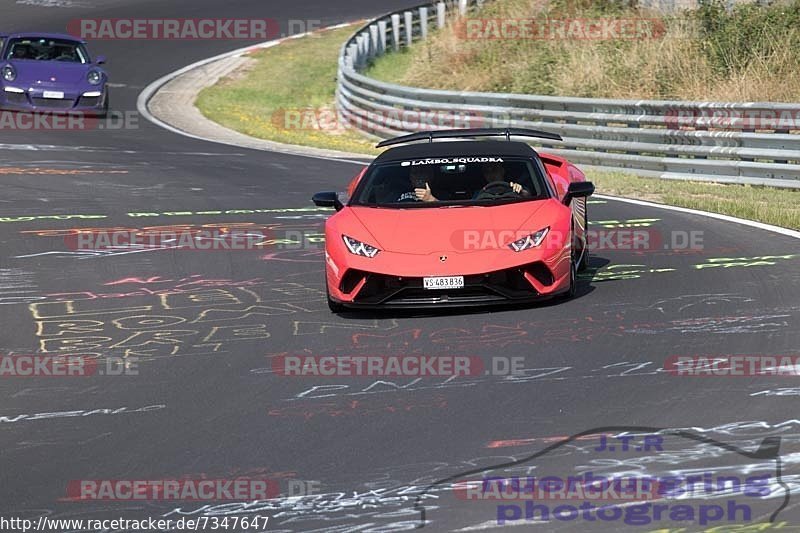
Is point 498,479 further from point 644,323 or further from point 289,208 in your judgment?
point 289,208

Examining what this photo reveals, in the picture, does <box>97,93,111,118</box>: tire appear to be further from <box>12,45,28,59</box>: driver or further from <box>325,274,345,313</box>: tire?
<box>325,274,345,313</box>: tire

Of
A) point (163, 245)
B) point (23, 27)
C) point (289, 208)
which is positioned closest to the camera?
point (163, 245)

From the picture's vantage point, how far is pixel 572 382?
787 cm

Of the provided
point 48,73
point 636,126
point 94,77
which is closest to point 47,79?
point 48,73

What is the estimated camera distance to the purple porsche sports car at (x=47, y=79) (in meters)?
26.4

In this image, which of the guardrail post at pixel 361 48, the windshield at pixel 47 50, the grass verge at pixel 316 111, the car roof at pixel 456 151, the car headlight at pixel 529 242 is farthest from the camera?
the guardrail post at pixel 361 48

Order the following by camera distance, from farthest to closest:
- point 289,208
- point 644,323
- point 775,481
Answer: point 289,208
point 644,323
point 775,481

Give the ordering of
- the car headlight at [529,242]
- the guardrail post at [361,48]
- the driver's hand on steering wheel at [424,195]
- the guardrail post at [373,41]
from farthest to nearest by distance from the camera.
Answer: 1. the guardrail post at [373,41]
2. the guardrail post at [361,48]
3. the driver's hand on steering wheel at [424,195]
4. the car headlight at [529,242]

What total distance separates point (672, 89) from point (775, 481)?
20137 mm

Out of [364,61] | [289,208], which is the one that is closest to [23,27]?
[364,61]

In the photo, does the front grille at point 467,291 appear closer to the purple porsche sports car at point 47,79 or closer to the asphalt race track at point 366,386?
the asphalt race track at point 366,386

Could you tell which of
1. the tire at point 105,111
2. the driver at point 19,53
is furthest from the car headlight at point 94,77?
the driver at point 19,53

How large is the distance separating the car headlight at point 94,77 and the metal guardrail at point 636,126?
5.08m

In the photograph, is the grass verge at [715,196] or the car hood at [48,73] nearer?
the grass verge at [715,196]
